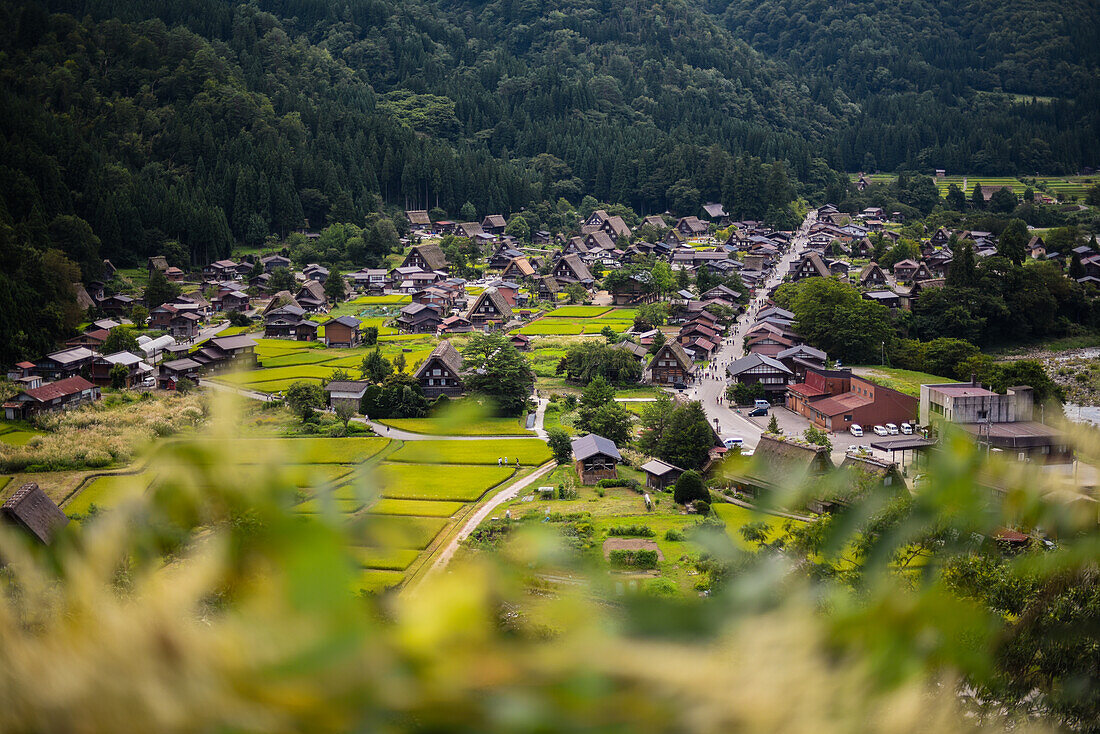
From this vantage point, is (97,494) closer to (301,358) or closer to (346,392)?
(346,392)

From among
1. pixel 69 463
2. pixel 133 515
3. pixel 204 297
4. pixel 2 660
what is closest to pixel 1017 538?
pixel 133 515

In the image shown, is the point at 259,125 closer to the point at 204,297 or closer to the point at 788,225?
the point at 204,297

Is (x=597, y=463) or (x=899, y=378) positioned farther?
(x=899, y=378)

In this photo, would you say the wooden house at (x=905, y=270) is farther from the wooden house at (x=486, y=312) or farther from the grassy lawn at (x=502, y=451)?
the grassy lawn at (x=502, y=451)

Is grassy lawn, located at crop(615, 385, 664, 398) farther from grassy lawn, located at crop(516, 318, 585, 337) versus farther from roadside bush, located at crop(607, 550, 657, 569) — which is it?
roadside bush, located at crop(607, 550, 657, 569)

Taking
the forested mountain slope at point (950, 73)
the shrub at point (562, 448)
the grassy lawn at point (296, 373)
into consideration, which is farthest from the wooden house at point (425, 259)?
the forested mountain slope at point (950, 73)

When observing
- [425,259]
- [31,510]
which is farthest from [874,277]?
[31,510]
